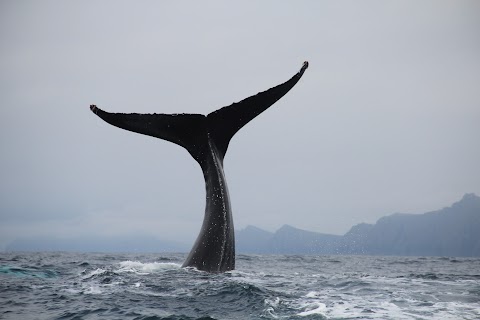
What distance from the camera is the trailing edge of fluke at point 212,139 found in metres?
12.2

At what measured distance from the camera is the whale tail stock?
42.5ft

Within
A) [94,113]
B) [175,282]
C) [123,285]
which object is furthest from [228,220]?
[94,113]

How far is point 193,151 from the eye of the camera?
13.5 metres

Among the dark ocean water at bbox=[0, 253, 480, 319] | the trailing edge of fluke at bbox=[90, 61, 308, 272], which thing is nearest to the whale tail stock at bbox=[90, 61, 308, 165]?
the trailing edge of fluke at bbox=[90, 61, 308, 272]

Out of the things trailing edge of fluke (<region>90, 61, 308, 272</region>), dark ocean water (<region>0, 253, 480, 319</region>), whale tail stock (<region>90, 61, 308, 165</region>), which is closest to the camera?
dark ocean water (<region>0, 253, 480, 319</region>)

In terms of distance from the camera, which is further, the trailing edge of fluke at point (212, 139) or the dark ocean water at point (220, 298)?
the trailing edge of fluke at point (212, 139)

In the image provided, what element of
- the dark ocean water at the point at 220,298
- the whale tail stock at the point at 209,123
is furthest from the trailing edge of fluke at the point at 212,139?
the dark ocean water at the point at 220,298

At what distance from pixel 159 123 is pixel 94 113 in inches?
64.5

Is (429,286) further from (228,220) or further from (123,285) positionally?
(123,285)

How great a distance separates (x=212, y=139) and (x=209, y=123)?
0.41 metres

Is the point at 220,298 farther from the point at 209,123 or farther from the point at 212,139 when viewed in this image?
the point at 209,123

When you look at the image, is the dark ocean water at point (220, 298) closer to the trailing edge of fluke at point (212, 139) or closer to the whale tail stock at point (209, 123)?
the trailing edge of fluke at point (212, 139)

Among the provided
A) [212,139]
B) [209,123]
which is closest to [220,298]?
[212,139]

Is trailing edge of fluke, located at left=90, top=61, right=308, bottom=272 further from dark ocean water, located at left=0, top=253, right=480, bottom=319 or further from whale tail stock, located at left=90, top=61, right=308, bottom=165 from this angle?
dark ocean water, located at left=0, top=253, right=480, bottom=319
